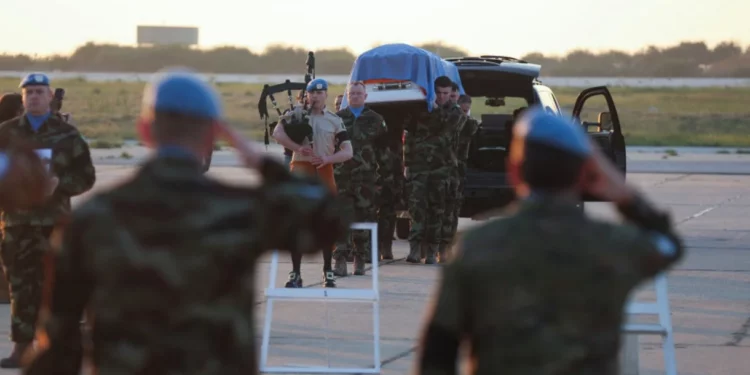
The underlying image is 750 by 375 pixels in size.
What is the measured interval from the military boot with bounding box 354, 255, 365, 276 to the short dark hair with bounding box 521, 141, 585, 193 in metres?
9.70

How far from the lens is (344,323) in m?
10.6

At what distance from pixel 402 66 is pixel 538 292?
38.5ft

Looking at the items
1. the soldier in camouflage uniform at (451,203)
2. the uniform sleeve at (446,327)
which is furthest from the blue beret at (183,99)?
the soldier in camouflage uniform at (451,203)

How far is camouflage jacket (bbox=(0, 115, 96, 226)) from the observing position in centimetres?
779

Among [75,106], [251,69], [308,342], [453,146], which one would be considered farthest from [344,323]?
[251,69]

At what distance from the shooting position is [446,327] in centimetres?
368

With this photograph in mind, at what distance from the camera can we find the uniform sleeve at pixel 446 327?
12.0 feet

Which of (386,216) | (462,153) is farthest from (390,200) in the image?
(462,153)

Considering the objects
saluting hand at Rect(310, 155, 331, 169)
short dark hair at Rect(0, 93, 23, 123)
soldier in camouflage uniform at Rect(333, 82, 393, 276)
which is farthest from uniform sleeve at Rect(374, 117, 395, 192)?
short dark hair at Rect(0, 93, 23, 123)

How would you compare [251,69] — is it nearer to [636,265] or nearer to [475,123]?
[475,123]

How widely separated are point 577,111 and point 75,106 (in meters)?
57.7

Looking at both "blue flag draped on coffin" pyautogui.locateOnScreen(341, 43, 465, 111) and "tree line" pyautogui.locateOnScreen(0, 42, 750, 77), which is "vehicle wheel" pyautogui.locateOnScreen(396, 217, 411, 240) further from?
"tree line" pyautogui.locateOnScreen(0, 42, 750, 77)

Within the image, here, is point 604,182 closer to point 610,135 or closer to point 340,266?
point 340,266

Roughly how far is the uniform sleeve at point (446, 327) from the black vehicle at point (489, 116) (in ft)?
37.5
